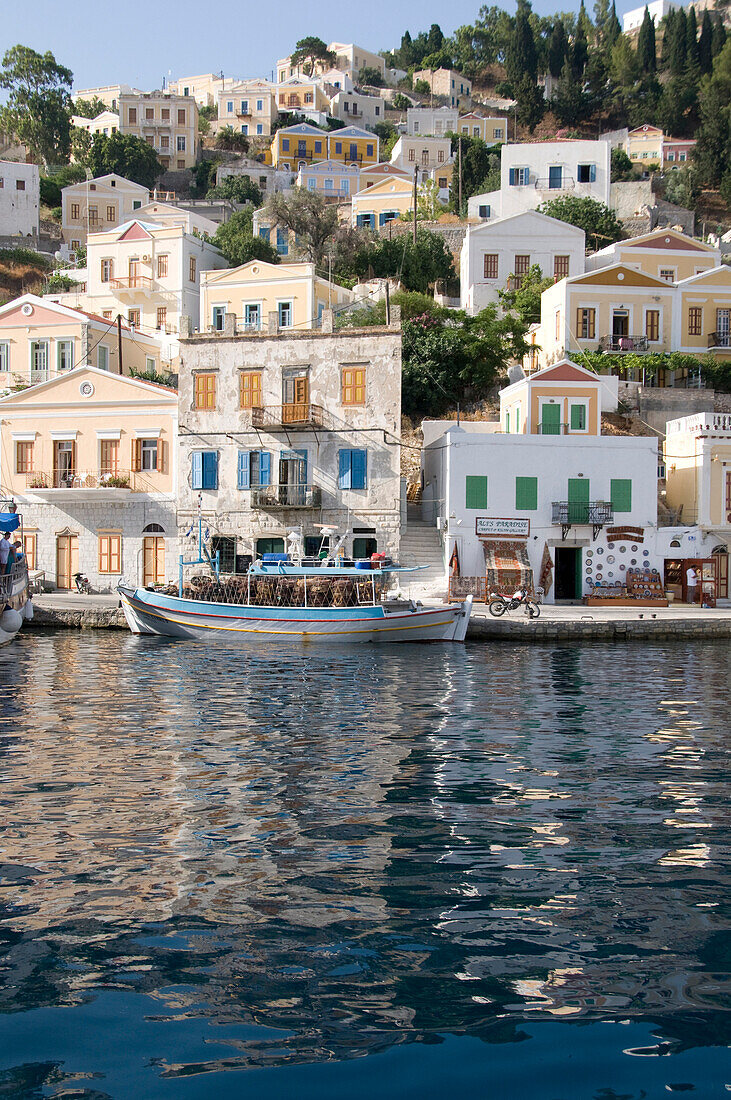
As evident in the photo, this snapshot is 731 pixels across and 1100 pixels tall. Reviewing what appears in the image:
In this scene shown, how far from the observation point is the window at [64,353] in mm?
42094

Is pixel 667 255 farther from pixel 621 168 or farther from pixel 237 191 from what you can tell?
pixel 237 191

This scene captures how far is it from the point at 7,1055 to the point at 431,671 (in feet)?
52.3

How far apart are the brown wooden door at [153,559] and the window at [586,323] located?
22.6 metres

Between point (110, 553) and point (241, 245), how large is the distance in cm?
2944

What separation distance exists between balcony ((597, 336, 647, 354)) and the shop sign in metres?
16.3

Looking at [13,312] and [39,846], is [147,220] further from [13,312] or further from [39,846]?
[39,846]

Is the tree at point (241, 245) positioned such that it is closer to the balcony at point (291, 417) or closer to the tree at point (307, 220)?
the tree at point (307, 220)

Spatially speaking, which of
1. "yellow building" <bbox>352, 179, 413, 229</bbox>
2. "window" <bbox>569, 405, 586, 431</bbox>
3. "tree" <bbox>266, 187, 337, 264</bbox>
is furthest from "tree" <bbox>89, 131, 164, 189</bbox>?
"window" <bbox>569, 405, 586, 431</bbox>

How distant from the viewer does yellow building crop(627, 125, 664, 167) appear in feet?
291

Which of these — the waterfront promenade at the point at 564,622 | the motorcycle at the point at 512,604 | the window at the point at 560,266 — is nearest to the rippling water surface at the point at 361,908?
the waterfront promenade at the point at 564,622

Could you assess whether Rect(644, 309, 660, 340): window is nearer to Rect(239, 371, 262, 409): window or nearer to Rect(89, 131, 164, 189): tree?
Rect(239, 371, 262, 409): window

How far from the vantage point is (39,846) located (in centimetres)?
793

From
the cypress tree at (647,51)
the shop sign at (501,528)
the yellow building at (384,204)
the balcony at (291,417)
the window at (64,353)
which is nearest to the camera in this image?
the shop sign at (501,528)

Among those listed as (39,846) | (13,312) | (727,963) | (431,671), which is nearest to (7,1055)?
(39,846)
